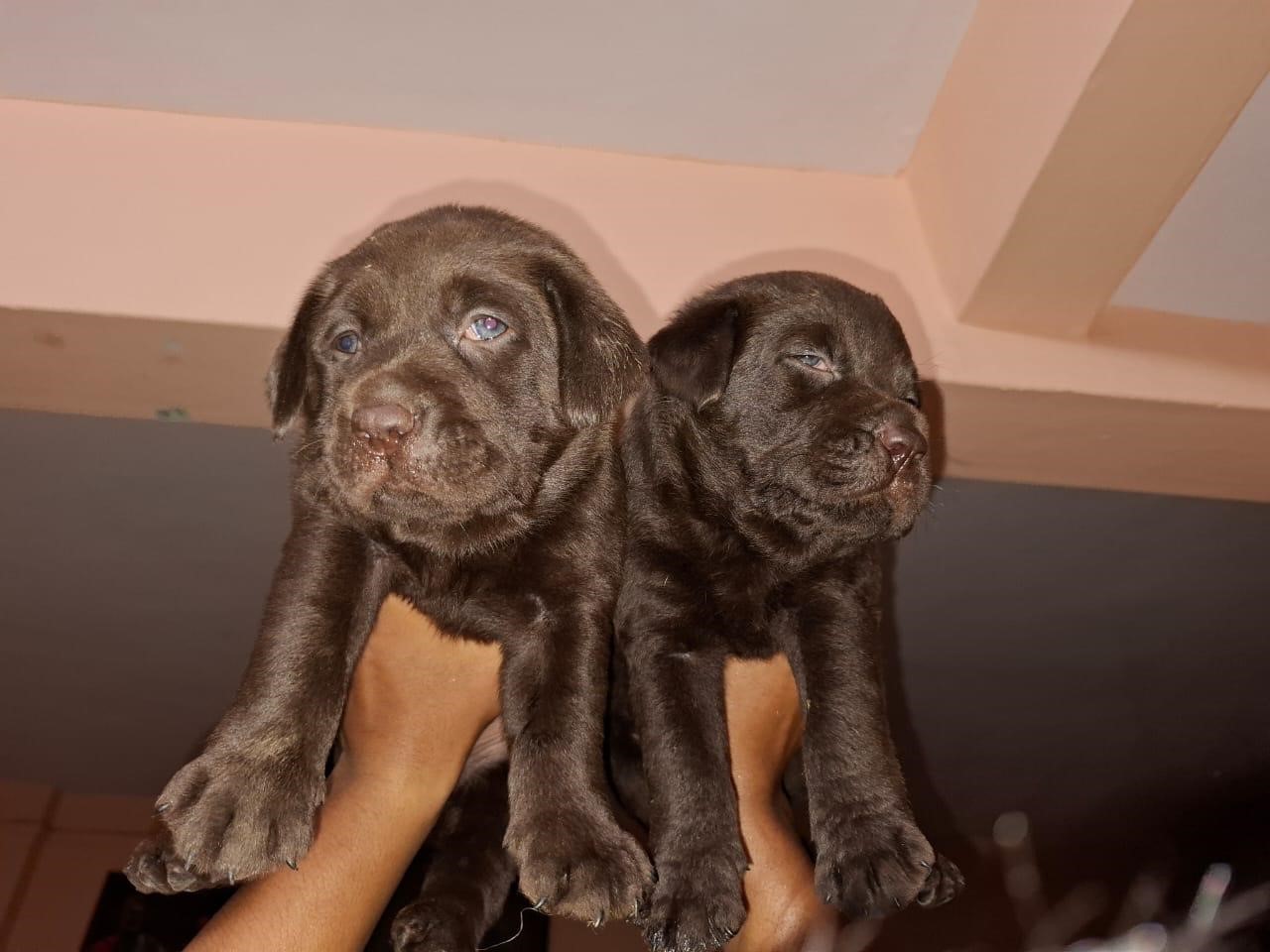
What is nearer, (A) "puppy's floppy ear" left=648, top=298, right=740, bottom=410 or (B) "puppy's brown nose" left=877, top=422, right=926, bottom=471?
(B) "puppy's brown nose" left=877, top=422, right=926, bottom=471

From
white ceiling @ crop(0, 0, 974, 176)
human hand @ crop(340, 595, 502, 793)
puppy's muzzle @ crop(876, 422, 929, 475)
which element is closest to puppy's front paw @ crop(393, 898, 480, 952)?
human hand @ crop(340, 595, 502, 793)

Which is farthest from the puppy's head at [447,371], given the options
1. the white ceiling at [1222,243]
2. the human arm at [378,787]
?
the white ceiling at [1222,243]

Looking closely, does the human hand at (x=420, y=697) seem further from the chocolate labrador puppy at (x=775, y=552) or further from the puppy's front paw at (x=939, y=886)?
the puppy's front paw at (x=939, y=886)

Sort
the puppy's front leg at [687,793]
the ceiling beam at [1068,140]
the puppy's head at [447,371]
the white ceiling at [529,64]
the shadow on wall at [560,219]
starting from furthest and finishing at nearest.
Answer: the shadow on wall at [560,219] < the white ceiling at [529,64] < the ceiling beam at [1068,140] < the puppy's front leg at [687,793] < the puppy's head at [447,371]

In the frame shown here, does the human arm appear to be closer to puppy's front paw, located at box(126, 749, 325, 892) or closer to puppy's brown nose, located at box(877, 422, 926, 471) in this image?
puppy's front paw, located at box(126, 749, 325, 892)

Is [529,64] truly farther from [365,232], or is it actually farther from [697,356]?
[697,356]

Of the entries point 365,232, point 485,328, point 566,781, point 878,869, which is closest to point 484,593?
point 566,781

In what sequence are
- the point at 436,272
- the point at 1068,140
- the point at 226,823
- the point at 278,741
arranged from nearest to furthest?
the point at 226,823
the point at 278,741
the point at 436,272
the point at 1068,140
